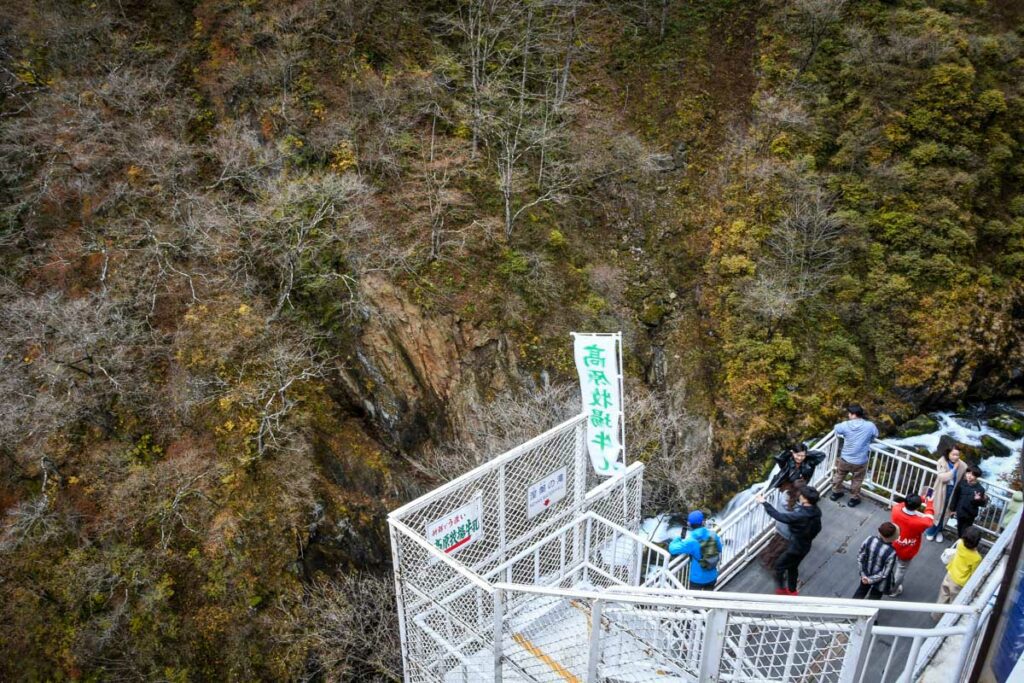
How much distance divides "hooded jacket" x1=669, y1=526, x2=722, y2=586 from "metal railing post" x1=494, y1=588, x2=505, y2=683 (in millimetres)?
2385

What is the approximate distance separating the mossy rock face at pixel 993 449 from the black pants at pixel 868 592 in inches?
359

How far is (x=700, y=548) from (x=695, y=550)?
61 millimetres

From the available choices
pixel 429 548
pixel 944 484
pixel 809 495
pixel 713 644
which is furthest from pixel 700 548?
pixel 944 484

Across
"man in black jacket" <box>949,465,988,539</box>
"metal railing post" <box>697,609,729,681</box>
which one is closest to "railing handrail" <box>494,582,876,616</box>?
"metal railing post" <box>697,609,729,681</box>

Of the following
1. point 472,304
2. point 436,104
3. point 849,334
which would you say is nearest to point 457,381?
point 472,304

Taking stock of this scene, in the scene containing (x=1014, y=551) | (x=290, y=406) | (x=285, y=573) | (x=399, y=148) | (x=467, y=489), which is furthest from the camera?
(x=399, y=148)

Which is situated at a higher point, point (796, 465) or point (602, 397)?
point (602, 397)

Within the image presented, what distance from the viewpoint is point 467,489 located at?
6.37 m

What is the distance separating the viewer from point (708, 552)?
22.3ft

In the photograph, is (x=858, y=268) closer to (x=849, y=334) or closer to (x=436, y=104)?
(x=849, y=334)

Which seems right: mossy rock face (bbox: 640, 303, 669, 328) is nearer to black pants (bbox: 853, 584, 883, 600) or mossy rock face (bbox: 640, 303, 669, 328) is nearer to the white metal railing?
black pants (bbox: 853, 584, 883, 600)

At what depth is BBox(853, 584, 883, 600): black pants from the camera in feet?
23.2

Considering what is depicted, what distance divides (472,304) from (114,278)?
27.8 ft

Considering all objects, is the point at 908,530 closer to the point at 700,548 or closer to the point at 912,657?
the point at 700,548
